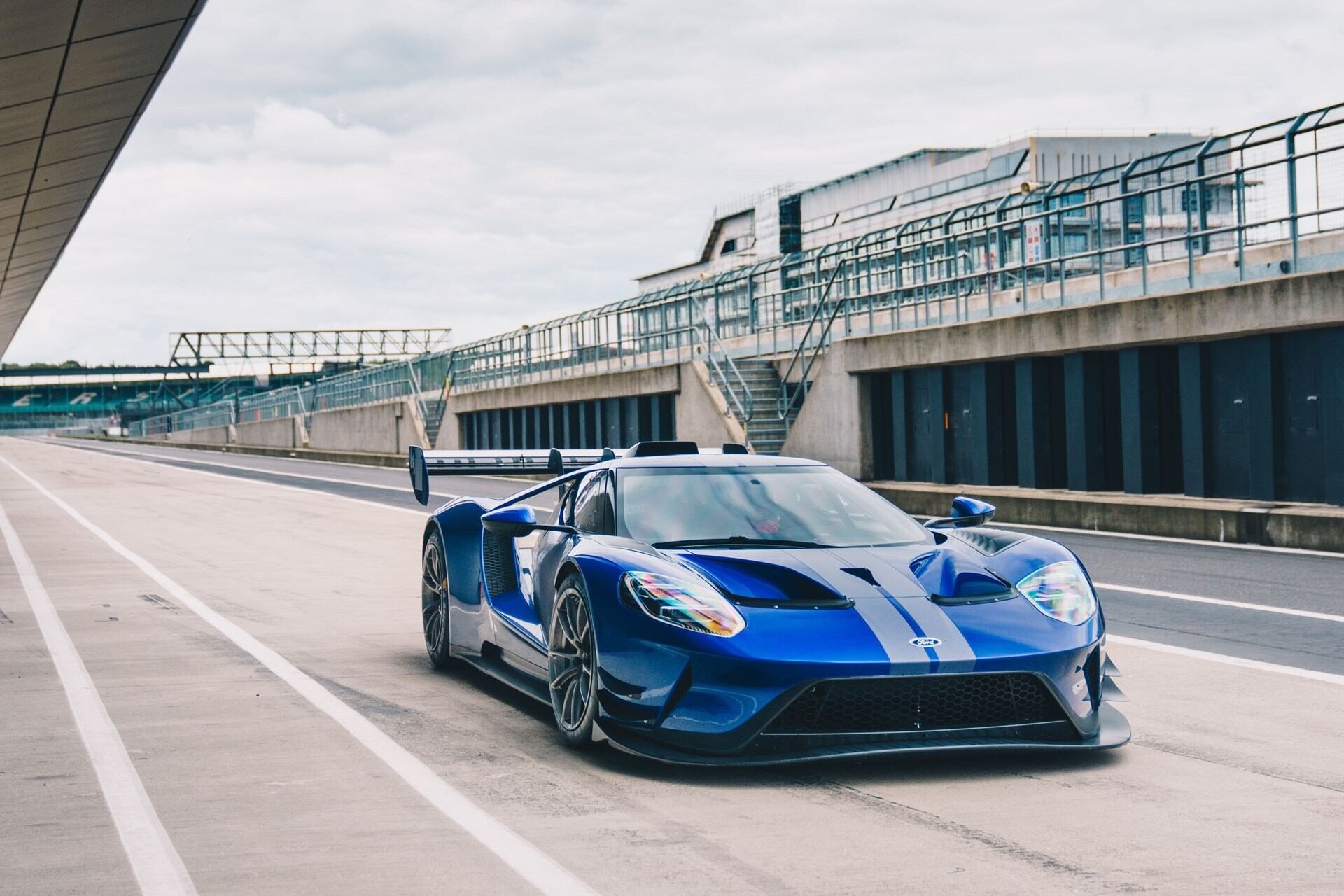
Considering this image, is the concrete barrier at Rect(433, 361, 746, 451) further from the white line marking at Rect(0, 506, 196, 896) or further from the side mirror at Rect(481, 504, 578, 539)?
the side mirror at Rect(481, 504, 578, 539)

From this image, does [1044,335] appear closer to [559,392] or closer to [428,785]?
[428,785]

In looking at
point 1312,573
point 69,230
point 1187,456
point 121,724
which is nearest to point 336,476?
point 69,230

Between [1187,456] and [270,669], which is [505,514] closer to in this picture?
[270,669]

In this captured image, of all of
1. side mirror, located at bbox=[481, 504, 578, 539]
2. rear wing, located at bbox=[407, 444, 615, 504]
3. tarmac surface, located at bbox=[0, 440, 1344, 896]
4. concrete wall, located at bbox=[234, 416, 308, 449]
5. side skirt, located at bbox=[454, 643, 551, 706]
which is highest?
concrete wall, located at bbox=[234, 416, 308, 449]

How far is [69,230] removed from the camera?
30.8 metres

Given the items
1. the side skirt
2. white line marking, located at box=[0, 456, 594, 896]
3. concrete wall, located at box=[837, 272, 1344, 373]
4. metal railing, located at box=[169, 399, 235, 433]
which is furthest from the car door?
metal railing, located at box=[169, 399, 235, 433]

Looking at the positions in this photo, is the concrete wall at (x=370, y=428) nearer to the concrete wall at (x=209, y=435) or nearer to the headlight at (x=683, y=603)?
the concrete wall at (x=209, y=435)

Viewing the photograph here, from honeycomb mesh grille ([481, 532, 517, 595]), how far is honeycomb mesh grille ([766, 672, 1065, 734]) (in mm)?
2610

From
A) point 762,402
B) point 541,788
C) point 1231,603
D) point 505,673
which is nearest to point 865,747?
point 541,788

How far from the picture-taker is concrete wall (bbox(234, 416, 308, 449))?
82000 mm

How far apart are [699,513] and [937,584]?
1212 mm

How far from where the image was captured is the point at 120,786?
5.79m

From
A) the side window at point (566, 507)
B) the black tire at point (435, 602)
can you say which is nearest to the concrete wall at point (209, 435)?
the black tire at point (435, 602)

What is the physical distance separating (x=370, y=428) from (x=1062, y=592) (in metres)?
62.9
